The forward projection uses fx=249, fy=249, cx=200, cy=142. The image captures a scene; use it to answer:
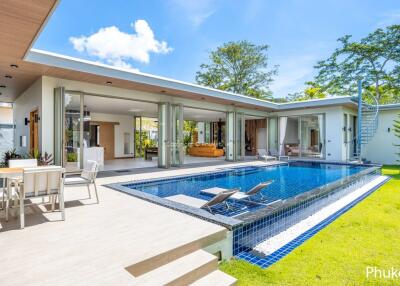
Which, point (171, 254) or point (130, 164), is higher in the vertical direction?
point (130, 164)

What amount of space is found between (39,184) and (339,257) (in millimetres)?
4505

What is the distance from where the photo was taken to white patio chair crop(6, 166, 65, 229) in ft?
11.8

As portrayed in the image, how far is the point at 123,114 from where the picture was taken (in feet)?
57.5

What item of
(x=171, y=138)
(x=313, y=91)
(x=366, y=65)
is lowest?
(x=171, y=138)

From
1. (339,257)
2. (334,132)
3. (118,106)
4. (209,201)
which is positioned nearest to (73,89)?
(118,106)

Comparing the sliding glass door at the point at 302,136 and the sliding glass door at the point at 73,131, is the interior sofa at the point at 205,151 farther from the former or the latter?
the sliding glass door at the point at 73,131

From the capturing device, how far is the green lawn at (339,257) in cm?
294

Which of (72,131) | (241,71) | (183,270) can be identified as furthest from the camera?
(241,71)

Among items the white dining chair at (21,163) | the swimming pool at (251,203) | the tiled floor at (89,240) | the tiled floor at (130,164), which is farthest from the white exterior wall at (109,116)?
the tiled floor at (89,240)

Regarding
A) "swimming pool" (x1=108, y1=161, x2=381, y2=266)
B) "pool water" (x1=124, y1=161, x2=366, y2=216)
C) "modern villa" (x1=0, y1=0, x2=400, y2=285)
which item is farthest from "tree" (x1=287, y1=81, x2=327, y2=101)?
"pool water" (x1=124, y1=161, x2=366, y2=216)

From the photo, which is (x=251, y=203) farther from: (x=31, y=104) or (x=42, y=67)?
(x=31, y=104)

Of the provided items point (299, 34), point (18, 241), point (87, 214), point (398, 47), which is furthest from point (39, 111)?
point (398, 47)

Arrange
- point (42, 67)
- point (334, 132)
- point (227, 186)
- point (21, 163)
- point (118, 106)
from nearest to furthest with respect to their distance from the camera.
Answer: point (21, 163)
point (42, 67)
point (227, 186)
point (118, 106)
point (334, 132)

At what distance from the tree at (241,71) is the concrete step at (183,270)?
26490mm
